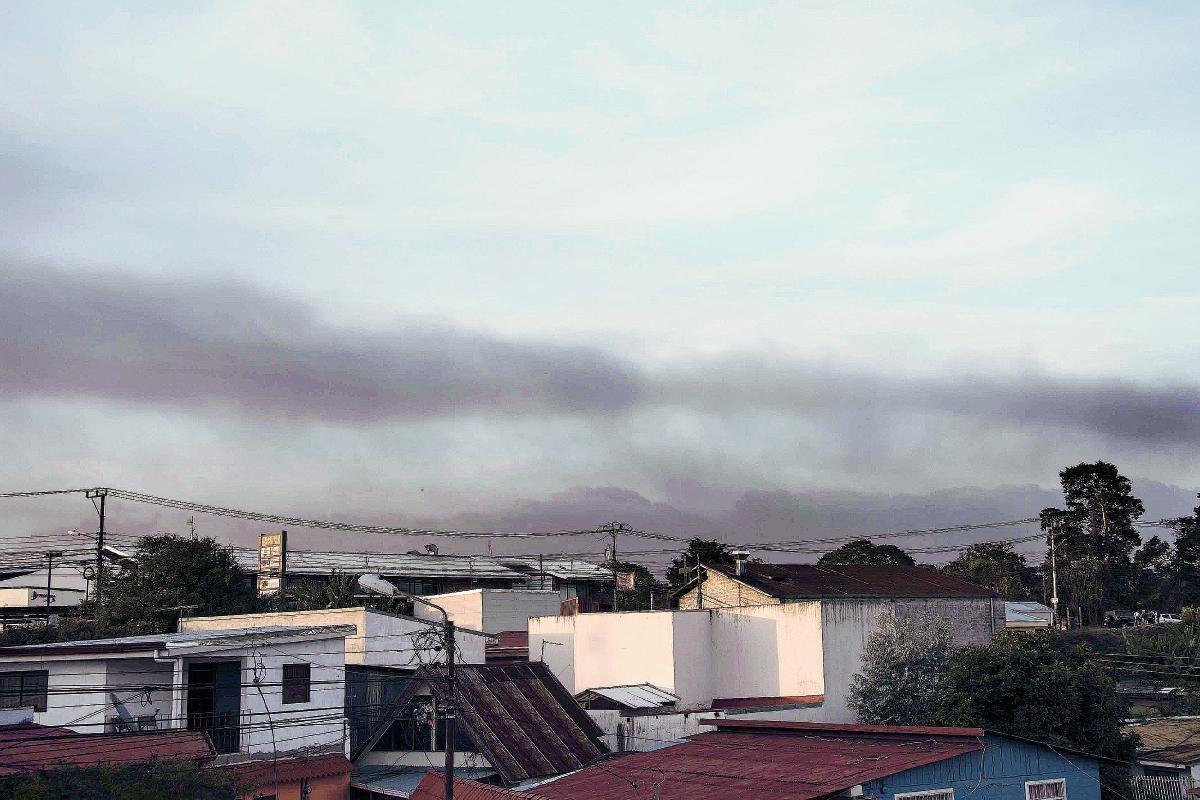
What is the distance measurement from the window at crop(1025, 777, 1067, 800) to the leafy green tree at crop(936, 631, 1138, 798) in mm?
8526

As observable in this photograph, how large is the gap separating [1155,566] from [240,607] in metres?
88.4

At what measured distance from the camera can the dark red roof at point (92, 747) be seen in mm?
28175

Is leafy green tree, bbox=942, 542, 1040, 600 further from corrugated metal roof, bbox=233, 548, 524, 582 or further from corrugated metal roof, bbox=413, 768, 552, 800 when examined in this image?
corrugated metal roof, bbox=413, 768, 552, 800

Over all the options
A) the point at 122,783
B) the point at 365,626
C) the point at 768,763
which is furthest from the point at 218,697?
the point at 768,763

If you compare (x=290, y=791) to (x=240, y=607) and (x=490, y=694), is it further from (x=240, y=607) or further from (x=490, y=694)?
(x=240, y=607)

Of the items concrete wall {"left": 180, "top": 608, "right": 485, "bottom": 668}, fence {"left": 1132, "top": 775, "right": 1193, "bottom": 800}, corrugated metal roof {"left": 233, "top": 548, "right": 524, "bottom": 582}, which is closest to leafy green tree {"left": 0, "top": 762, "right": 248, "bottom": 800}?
concrete wall {"left": 180, "top": 608, "right": 485, "bottom": 668}

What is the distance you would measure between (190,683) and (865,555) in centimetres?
9747

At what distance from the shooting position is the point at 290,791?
3647 cm

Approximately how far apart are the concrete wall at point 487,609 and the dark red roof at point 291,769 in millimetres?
36247

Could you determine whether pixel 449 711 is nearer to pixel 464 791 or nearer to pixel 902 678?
pixel 464 791

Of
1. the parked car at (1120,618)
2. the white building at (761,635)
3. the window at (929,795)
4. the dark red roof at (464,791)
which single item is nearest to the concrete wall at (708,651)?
the white building at (761,635)

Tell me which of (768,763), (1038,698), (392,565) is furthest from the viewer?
(392,565)

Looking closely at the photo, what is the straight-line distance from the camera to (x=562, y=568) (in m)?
102

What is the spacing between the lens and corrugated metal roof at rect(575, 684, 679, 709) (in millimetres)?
50406
